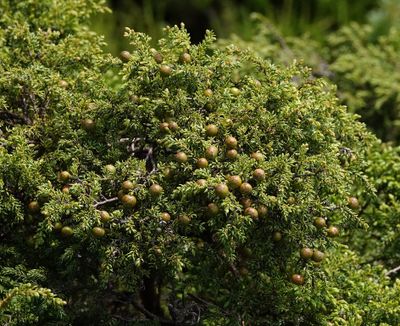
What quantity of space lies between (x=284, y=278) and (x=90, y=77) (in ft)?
2.91

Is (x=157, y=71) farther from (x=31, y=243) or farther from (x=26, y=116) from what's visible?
(x=31, y=243)

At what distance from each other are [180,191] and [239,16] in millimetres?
4855

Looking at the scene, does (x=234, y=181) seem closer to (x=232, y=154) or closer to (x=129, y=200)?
(x=232, y=154)

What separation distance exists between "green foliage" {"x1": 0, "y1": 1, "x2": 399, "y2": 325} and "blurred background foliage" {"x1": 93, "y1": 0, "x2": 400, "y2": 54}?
3.07m

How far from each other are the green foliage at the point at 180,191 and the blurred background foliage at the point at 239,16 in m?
3.07

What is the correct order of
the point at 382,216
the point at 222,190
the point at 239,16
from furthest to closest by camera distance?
the point at 239,16 < the point at 382,216 < the point at 222,190

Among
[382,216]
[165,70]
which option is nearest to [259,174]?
[165,70]

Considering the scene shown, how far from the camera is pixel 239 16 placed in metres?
6.91

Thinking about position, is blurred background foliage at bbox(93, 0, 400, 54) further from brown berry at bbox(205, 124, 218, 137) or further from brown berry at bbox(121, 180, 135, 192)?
brown berry at bbox(121, 180, 135, 192)

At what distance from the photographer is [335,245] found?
242 centimetres

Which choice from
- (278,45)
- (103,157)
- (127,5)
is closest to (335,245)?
(103,157)

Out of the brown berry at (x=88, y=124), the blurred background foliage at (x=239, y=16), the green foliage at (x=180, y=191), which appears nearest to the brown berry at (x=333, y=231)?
the green foliage at (x=180, y=191)

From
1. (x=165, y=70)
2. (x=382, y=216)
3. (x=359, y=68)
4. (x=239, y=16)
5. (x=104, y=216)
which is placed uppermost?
(x=239, y=16)

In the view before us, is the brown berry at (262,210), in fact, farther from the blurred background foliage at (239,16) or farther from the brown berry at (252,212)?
the blurred background foliage at (239,16)
